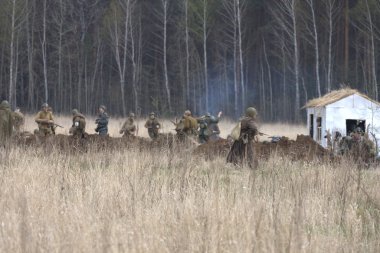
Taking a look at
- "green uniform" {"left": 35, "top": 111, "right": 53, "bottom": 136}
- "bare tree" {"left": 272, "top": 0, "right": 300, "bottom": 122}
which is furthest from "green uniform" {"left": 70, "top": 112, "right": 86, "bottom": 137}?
"bare tree" {"left": 272, "top": 0, "right": 300, "bottom": 122}

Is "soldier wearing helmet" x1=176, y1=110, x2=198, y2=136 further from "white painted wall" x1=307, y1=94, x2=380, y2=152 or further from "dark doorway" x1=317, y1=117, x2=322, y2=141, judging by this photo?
"dark doorway" x1=317, y1=117, x2=322, y2=141

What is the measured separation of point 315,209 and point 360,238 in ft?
2.48

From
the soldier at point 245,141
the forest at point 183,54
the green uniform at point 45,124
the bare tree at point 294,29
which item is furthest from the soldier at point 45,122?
the forest at point 183,54

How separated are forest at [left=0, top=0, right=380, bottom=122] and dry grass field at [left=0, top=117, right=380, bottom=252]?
31915mm

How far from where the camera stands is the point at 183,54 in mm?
47344

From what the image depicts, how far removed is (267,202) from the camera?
6.96 meters

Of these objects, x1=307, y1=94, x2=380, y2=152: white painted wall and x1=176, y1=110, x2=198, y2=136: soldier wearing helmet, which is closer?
x1=176, y1=110, x2=198, y2=136: soldier wearing helmet

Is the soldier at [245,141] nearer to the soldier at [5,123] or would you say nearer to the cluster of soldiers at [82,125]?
the cluster of soldiers at [82,125]

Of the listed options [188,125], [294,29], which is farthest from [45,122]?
[294,29]

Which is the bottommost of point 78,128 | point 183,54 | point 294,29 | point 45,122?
point 78,128

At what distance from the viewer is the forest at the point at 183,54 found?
42.0 m

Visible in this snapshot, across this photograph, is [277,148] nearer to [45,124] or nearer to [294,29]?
[45,124]

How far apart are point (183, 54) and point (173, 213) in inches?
1636

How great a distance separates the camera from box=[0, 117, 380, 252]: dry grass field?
5.21 metres
